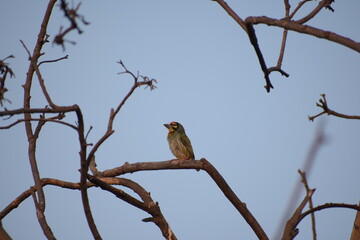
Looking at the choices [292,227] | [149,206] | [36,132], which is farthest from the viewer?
[149,206]

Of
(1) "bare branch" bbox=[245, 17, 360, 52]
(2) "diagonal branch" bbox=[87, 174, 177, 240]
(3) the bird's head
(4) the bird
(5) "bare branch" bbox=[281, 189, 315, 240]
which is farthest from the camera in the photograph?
(3) the bird's head

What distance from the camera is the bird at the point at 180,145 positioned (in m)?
10.5

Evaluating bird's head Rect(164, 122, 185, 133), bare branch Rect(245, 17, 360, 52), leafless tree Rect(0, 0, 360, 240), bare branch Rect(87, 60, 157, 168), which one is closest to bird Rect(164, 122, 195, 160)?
bird's head Rect(164, 122, 185, 133)

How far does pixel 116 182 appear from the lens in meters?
6.07

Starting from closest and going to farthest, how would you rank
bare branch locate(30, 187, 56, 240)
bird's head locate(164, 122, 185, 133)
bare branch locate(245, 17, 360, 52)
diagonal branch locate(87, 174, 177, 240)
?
bare branch locate(245, 17, 360, 52) < bare branch locate(30, 187, 56, 240) < diagonal branch locate(87, 174, 177, 240) < bird's head locate(164, 122, 185, 133)

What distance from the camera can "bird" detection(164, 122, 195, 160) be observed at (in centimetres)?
1049

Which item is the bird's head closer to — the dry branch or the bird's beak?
the bird's beak

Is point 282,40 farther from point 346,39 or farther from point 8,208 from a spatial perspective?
point 8,208

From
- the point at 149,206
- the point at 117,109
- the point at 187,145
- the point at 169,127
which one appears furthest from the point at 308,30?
the point at 169,127

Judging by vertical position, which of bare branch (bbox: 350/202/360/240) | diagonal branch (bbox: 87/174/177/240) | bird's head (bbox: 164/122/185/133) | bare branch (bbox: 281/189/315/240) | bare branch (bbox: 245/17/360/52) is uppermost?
bird's head (bbox: 164/122/185/133)

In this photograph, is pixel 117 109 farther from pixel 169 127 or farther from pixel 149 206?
pixel 169 127

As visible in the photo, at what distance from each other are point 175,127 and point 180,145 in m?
0.82

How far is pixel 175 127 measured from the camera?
11.3 m

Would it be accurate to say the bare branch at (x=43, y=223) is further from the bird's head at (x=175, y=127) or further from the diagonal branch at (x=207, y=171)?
the bird's head at (x=175, y=127)
